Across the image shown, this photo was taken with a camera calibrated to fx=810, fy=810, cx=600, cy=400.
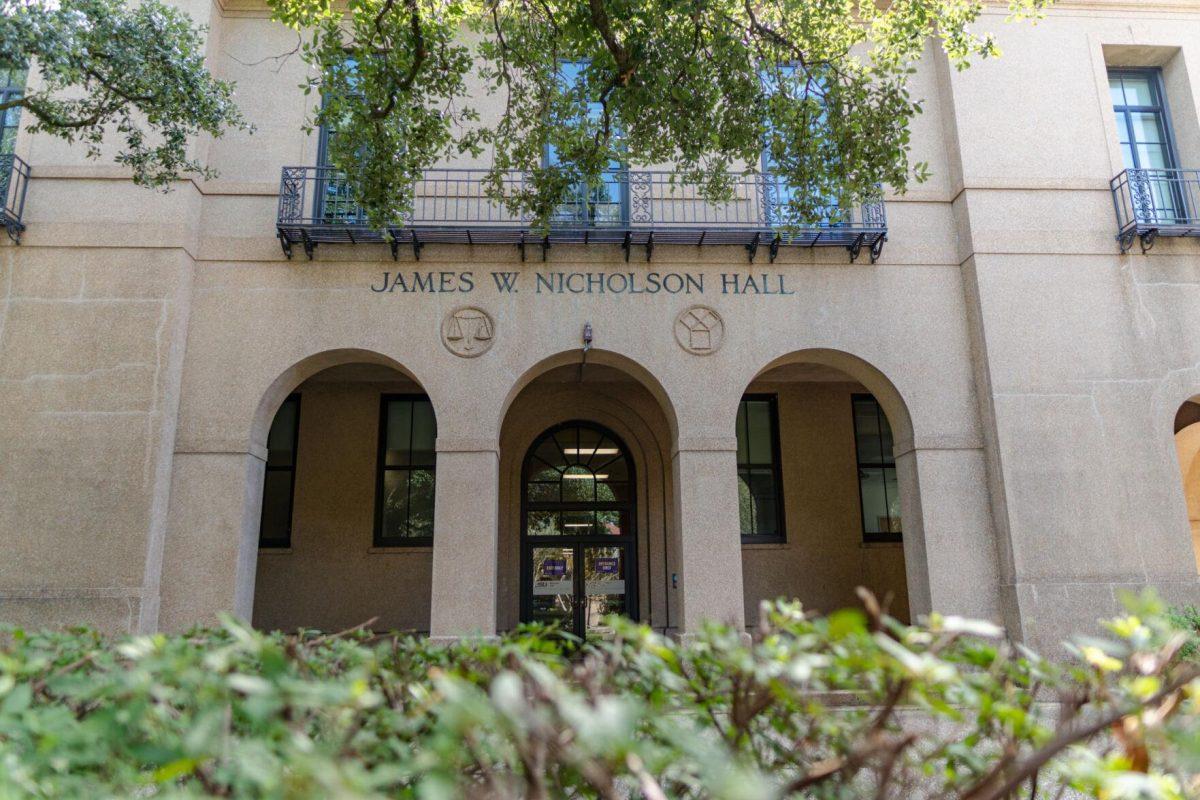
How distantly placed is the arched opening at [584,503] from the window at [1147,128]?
8.32 m

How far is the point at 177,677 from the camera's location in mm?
1813

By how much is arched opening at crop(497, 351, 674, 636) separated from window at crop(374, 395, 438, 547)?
4.48 feet

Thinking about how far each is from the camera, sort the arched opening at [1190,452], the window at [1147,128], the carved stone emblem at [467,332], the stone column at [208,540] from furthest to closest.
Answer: the arched opening at [1190,452] → the window at [1147,128] → the carved stone emblem at [467,332] → the stone column at [208,540]

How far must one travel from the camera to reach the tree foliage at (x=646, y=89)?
27.8ft

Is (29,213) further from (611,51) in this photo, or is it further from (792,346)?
(792,346)

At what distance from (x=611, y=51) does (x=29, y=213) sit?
8.23m

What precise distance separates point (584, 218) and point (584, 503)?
5.46 metres

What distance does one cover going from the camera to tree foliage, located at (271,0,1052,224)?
8477 mm

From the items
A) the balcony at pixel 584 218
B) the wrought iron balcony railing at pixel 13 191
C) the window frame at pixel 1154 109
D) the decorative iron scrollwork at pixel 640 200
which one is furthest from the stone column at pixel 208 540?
the window frame at pixel 1154 109

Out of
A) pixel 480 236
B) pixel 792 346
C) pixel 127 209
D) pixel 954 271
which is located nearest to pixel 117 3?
pixel 127 209

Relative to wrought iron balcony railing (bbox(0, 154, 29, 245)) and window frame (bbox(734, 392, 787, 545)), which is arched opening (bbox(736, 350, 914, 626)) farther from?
wrought iron balcony railing (bbox(0, 154, 29, 245))

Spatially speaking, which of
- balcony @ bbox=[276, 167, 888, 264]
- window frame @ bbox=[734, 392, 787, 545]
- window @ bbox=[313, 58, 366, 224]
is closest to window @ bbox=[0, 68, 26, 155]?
balcony @ bbox=[276, 167, 888, 264]

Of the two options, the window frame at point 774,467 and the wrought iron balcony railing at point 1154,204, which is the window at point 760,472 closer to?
the window frame at point 774,467

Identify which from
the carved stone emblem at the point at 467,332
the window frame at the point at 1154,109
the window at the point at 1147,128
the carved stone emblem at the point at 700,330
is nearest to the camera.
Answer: the carved stone emblem at the point at 467,332
